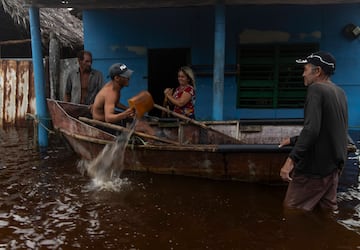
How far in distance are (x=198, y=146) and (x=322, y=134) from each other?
2.07 m

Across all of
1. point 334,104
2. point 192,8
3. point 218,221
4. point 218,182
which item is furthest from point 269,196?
point 192,8

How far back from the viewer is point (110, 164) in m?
6.42

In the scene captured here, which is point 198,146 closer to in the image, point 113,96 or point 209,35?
point 113,96

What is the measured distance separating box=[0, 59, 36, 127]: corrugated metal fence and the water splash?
486cm

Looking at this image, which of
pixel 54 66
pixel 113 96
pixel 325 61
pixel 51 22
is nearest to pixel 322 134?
pixel 325 61

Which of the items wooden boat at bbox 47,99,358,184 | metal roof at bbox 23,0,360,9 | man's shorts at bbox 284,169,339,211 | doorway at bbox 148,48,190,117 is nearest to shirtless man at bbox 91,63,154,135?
wooden boat at bbox 47,99,358,184

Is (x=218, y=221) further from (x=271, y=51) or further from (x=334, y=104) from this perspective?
(x=271, y=51)

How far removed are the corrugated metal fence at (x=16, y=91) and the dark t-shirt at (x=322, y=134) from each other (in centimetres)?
822

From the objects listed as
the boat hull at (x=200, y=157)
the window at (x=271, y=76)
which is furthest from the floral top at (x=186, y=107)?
the window at (x=271, y=76)

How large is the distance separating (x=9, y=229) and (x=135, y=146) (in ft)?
7.44

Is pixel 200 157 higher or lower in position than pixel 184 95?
lower

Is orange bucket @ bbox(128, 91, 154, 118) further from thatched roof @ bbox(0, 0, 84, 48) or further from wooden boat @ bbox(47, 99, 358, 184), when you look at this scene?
thatched roof @ bbox(0, 0, 84, 48)

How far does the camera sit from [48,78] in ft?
33.8

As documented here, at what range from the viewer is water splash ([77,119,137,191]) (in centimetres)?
622
